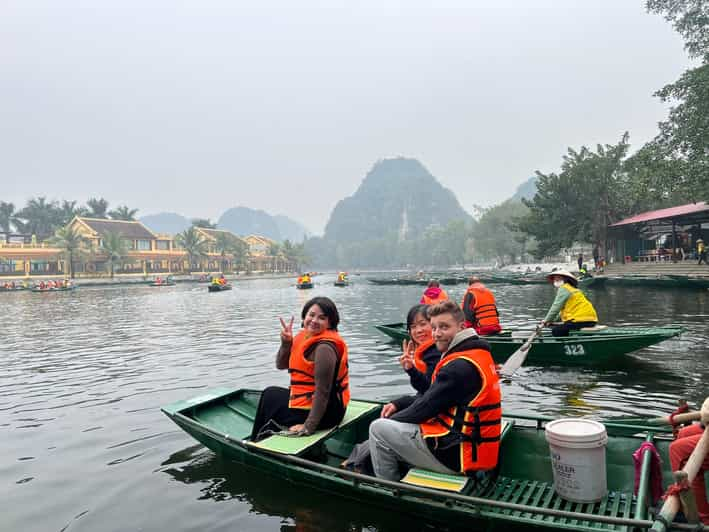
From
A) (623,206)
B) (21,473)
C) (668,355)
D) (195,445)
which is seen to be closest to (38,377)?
(21,473)

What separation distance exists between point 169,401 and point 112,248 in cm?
7025

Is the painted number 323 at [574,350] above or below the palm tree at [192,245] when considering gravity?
below

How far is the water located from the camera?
17.3ft

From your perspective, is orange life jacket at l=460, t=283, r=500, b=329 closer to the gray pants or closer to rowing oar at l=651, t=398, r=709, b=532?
the gray pants

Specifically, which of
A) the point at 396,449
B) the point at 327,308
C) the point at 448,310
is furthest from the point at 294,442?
the point at 448,310

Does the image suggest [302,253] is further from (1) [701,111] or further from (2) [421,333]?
(2) [421,333]

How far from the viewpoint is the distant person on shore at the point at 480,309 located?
11422 millimetres

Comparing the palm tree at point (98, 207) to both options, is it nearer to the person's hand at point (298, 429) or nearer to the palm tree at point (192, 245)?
the palm tree at point (192, 245)

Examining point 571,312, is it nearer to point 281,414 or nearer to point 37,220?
point 281,414

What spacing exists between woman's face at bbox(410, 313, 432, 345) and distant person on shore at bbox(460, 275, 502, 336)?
5.76 meters

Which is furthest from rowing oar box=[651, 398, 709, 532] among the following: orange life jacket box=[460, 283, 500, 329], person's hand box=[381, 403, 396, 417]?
orange life jacket box=[460, 283, 500, 329]

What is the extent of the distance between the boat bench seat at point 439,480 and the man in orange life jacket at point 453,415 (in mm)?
55

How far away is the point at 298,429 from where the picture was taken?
5.42m

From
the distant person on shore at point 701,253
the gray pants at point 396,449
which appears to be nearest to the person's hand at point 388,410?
the gray pants at point 396,449
